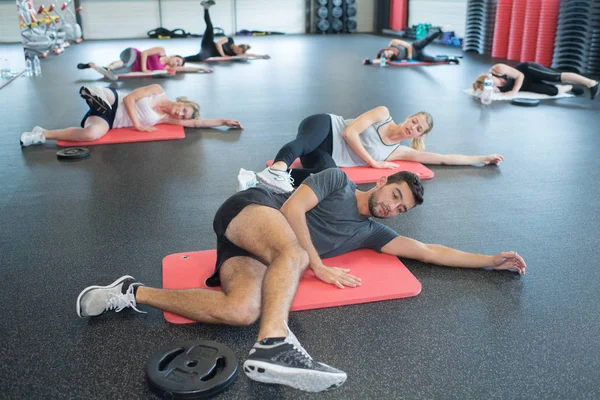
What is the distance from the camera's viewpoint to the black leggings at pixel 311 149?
3473mm

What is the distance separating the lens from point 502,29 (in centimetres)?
1002

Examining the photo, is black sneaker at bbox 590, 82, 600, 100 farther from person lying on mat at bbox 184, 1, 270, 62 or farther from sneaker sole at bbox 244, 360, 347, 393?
sneaker sole at bbox 244, 360, 347, 393

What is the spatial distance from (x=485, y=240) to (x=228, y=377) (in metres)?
1.67

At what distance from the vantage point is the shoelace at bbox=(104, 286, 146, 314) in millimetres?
2105

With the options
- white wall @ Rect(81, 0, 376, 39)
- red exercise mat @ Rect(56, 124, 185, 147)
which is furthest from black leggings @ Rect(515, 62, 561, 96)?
white wall @ Rect(81, 0, 376, 39)

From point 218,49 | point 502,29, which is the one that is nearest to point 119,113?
point 218,49

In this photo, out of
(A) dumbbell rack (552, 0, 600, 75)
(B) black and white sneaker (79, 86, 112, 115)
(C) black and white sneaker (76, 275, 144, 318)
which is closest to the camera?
(C) black and white sneaker (76, 275, 144, 318)

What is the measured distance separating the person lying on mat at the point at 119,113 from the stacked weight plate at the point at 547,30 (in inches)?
245

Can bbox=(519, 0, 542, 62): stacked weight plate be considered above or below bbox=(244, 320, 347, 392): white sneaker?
above

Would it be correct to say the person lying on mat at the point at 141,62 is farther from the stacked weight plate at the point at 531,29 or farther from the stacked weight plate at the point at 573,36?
the stacked weight plate at the point at 573,36

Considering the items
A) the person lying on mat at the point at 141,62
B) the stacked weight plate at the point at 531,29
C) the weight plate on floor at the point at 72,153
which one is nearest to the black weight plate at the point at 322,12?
the stacked weight plate at the point at 531,29

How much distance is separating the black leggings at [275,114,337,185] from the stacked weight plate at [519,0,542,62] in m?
6.94

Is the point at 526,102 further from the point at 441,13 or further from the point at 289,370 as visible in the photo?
the point at 441,13

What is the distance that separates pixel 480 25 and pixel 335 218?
9726mm
